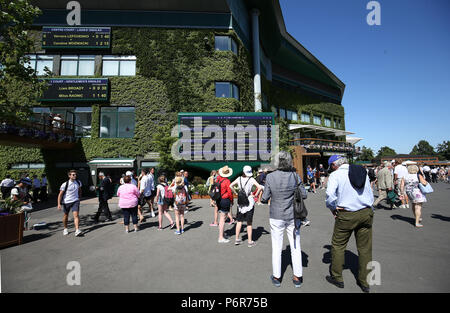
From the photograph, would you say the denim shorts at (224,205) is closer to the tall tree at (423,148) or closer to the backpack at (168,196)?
the backpack at (168,196)

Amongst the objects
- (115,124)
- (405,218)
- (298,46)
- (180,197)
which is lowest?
(405,218)

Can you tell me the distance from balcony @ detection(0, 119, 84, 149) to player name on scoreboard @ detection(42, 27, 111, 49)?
6.85 meters

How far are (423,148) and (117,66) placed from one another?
399ft

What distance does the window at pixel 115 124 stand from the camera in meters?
16.6

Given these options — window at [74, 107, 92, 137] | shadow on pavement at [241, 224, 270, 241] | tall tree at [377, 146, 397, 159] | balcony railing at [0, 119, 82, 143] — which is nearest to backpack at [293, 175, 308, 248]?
shadow on pavement at [241, 224, 270, 241]

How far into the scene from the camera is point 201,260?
13.2 ft

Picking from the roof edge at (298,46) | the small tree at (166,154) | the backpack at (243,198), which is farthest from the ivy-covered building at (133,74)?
the backpack at (243,198)

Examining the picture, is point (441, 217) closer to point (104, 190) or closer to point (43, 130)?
point (104, 190)

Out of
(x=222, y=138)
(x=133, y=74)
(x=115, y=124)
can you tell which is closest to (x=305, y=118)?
(x=222, y=138)

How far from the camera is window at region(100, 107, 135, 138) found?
16594 millimetres

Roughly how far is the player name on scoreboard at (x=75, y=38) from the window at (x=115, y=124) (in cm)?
542

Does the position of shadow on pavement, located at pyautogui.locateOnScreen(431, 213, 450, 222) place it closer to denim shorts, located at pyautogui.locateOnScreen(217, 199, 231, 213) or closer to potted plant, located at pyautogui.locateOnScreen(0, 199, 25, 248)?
denim shorts, located at pyautogui.locateOnScreen(217, 199, 231, 213)
